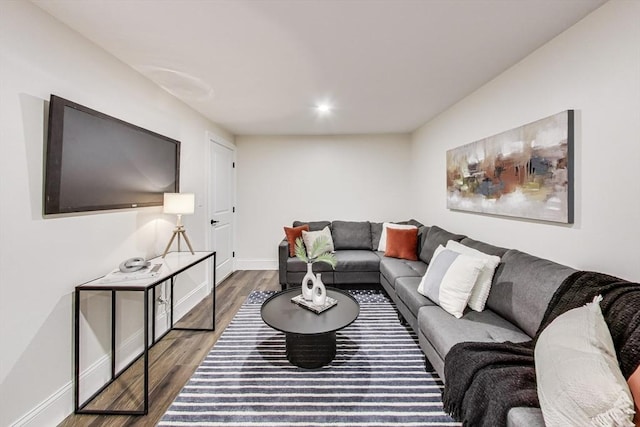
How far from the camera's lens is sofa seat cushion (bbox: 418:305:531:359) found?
64.2 inches

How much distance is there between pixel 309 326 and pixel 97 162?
6.07 feet

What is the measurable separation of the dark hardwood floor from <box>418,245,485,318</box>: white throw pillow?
195 centimetres

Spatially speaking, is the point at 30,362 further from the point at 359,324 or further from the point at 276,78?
the point at 276,78

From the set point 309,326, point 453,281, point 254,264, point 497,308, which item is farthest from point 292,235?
point 497,308

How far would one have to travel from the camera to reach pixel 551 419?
948 millimetres

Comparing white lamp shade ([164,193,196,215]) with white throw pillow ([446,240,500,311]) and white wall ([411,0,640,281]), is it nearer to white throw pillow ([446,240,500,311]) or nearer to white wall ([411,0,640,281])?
white throw pillow ([446,240,500,311])

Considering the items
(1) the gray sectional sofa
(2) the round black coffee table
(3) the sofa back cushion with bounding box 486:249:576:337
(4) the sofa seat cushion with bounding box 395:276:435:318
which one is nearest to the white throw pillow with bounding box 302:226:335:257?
(1) the gray sectional sofa

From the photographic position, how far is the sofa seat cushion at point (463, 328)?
163cm

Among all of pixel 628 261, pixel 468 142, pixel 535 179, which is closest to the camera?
pixel 628 261

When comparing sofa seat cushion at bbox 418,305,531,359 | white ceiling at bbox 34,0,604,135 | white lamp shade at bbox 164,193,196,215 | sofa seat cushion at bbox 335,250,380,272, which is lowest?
sofa seat cushion at bbox 418,305,531,359


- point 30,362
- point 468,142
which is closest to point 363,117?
point 468,142

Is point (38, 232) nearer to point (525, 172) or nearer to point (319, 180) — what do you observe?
point (525, 172)

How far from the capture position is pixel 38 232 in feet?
4.97

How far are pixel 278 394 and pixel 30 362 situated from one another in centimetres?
139
